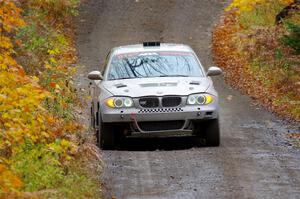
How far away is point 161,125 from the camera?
13969 millimetres

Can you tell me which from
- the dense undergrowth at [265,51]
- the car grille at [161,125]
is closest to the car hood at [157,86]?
the car grille at [161,125]

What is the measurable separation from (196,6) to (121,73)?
2069 cm

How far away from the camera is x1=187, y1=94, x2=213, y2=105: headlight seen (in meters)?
14.0

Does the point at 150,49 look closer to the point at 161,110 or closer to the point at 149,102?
the point at 149,102

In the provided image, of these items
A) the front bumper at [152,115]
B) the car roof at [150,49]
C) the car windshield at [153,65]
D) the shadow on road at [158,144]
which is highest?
the car roof at [150,49]

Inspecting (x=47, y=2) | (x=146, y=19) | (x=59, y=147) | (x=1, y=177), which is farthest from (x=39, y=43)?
(x=1, y=177)

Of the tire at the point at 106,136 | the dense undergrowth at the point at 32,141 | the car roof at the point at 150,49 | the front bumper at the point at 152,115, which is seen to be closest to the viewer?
the dense undergrowth at the point at 32,141

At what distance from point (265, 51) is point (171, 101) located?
41.5ft

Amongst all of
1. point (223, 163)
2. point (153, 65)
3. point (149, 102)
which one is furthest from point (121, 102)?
point (223, 163)

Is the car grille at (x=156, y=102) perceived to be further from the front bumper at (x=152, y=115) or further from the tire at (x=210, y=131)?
the tire at (x=210, y=131)

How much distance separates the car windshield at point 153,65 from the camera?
15008 mm

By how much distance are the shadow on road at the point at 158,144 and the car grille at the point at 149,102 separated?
0.99m

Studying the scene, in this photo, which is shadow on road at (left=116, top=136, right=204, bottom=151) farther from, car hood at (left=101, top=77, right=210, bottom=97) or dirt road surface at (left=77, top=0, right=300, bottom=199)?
car hood at (left=101, top=77, right=210, bottom=97)

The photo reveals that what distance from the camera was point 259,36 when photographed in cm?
2673
